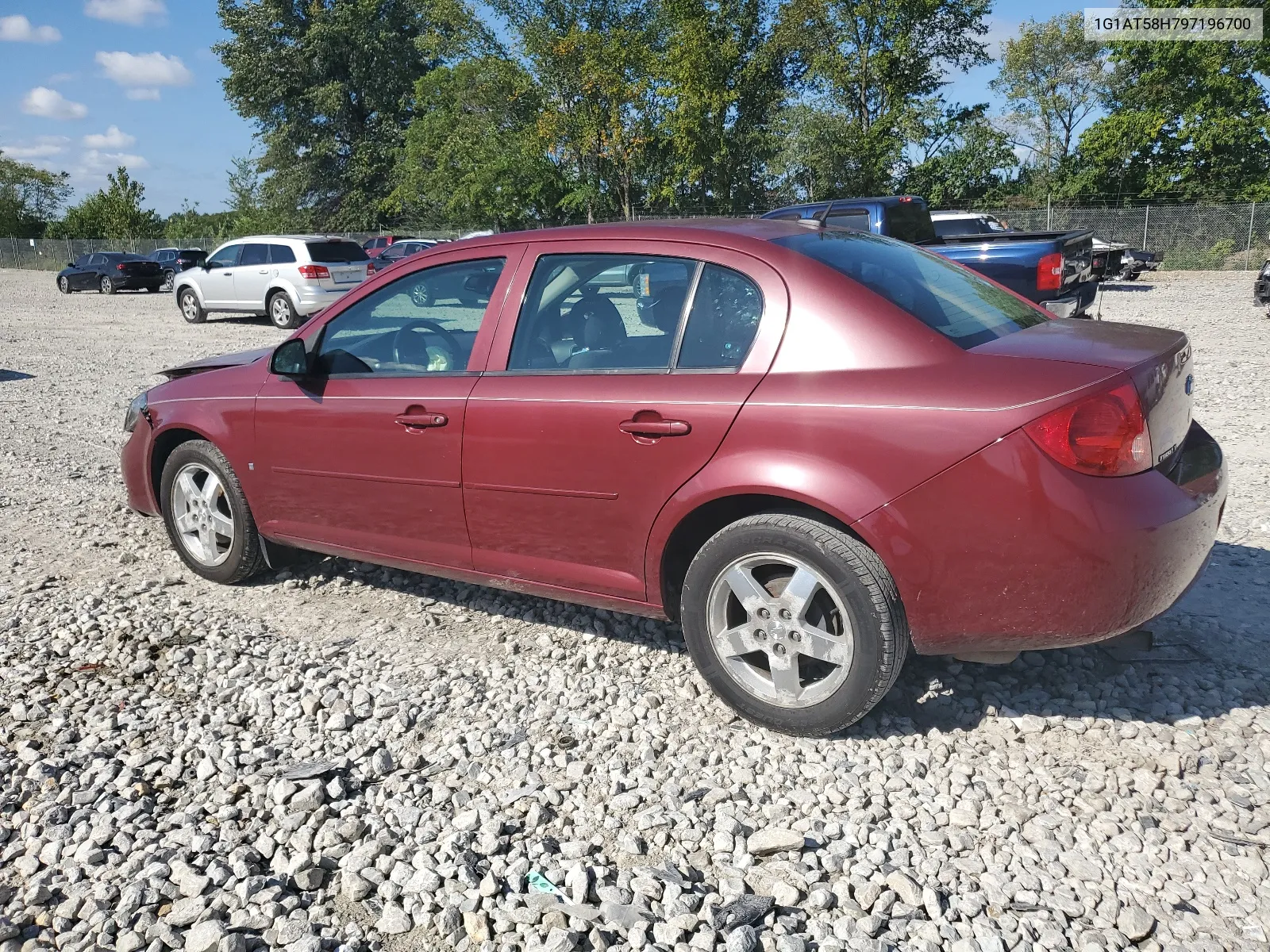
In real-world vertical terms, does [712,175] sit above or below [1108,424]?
above

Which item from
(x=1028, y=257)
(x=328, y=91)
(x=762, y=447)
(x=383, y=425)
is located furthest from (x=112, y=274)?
(x=762, y=447)

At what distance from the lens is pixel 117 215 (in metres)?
61.9

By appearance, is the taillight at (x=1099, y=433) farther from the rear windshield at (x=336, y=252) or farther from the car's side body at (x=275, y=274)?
the rear windshield at (x=336, y=252)

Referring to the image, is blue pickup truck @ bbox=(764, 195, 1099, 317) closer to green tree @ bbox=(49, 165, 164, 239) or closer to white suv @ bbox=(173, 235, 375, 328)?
white suv @ bbox=(173, 235, 375, 328)

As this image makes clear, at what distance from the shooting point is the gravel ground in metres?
2.50

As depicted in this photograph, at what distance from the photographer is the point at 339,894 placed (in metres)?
2.63

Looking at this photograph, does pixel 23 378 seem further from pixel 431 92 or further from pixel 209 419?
pixel 431 92

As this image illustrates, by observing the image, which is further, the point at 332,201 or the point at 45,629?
the point at 332,201

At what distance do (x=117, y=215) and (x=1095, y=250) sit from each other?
6091 centimetres

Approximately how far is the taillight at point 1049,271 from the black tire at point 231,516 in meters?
7.73

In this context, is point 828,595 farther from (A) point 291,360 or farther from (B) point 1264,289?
(B) point 1264,289

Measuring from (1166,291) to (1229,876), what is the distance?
24.9 metres

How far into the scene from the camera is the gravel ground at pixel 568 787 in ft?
8.20

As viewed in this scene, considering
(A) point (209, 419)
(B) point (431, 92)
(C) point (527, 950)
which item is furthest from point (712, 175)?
(C) point (527, 950)
